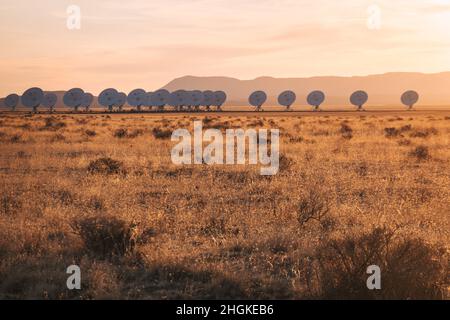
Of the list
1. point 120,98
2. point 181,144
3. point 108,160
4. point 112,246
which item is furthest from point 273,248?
point 120,98

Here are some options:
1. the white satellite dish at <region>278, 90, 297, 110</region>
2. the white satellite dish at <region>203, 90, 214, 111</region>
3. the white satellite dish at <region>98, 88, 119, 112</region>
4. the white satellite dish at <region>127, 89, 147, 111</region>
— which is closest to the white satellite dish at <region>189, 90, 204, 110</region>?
the white satellite dish at <region>203, 90, 214, 111</region>

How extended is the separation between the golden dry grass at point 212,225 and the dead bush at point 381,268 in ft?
0.07

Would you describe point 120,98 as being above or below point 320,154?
above

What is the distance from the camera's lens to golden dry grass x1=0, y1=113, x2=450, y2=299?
6199 mm

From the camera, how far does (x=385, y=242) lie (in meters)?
6.46

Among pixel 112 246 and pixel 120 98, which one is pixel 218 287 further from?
pixel 120 98

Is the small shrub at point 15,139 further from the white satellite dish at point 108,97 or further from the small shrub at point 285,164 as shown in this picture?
the white satellite dish at point 108,97

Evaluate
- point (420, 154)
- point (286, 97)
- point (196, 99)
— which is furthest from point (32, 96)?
point (420, 154)

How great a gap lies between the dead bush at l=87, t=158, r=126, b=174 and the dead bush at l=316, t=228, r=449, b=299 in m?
10.1

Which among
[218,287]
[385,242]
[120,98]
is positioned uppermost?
[120,98]

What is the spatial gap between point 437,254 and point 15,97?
118113mm

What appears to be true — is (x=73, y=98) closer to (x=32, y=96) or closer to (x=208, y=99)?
(x=32, y=96)

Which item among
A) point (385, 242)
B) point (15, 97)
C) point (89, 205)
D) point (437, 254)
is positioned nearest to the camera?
point (385, 242)

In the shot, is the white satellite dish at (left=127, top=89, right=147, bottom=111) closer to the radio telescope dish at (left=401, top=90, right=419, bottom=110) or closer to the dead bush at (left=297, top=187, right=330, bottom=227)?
the radio telescope dish at (left=401, top=90, right=419, bottom=110)
